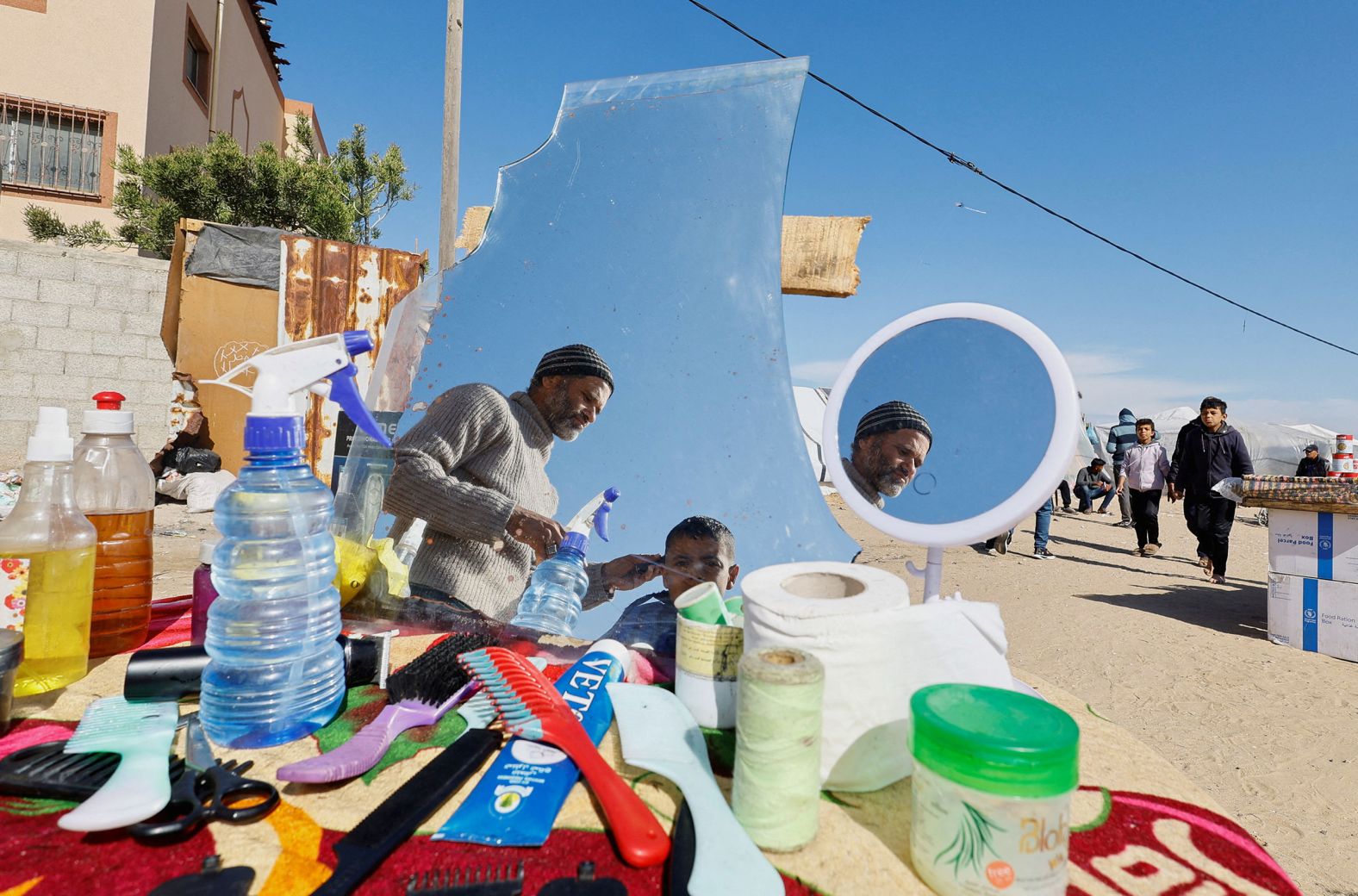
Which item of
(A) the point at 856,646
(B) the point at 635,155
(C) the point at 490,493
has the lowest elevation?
(A) the point at 856,646

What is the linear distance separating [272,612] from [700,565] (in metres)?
0.68

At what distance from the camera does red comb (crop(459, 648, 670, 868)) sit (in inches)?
25.5

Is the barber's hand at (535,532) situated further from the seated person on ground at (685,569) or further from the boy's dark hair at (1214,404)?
the boy's dark hair at (1214,404)

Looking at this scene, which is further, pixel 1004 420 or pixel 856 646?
pixel 1004 420

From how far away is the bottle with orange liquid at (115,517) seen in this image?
1.12 metres

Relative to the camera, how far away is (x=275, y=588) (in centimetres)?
93

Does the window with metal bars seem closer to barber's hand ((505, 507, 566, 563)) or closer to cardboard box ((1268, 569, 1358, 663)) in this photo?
barber's hand ((505, 507, 566, 563))

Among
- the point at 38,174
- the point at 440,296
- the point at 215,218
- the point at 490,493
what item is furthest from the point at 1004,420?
the point at 38,174

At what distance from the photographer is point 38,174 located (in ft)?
29.3

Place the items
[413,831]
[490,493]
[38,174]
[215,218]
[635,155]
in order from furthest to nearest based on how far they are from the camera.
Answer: [215,218] < [38,174] < [635,155] < [490,493] < [413,831]

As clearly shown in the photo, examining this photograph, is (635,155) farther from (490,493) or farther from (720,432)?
(490,493)

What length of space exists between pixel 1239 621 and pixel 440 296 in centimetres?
548

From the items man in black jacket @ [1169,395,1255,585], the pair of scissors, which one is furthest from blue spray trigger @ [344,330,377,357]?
man in black jacket @ [1169,395,1255,585]

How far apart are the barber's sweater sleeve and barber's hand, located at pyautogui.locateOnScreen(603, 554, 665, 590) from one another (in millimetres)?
218
